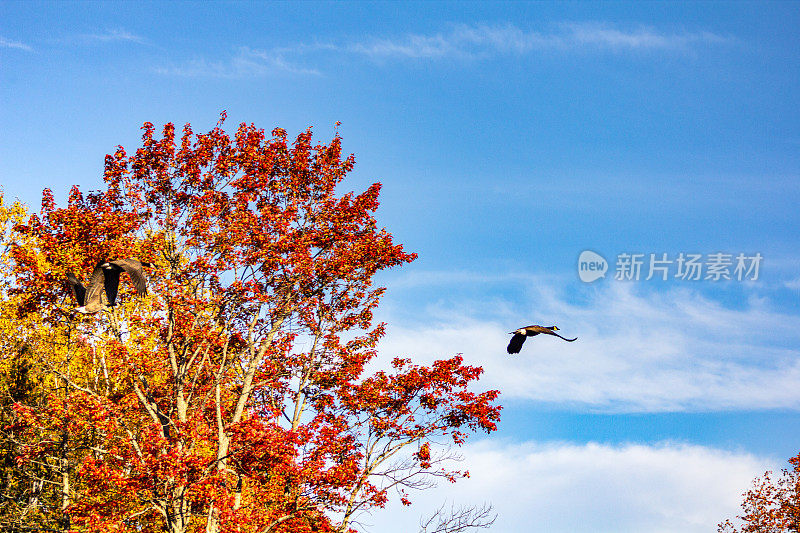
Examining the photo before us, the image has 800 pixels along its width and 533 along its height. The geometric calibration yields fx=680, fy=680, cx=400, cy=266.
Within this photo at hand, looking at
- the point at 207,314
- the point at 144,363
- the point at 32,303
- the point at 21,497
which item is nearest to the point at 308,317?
the point at 207,314

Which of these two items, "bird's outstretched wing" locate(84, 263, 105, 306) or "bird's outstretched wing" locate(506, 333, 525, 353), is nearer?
"bird's outstretched wing" locate(506, 333, 525, 353)

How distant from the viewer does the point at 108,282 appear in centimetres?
1775

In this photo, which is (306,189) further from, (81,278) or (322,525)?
(322,525)

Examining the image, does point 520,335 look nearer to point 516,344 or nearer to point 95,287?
point 516,344

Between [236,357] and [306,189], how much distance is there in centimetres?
583

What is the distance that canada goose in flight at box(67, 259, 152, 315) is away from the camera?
1744cm

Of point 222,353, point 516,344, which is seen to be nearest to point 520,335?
point 516,344

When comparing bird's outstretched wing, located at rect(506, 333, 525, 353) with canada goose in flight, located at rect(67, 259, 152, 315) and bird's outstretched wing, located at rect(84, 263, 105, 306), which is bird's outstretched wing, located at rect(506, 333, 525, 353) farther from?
bird's outstretched wing, located at rect(84, 263, 105, 306)

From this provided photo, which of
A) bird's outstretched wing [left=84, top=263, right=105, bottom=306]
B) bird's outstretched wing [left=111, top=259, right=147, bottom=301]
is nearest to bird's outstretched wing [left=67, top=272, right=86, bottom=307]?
bird's outstretched wing [left=84, top=263, right=105, bottom=306]

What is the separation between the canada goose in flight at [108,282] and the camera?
17438 millimetres

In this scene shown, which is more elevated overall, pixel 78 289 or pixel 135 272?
pixel 135 272

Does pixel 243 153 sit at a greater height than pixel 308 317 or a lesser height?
greater

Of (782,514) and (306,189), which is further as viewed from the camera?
(782,514)

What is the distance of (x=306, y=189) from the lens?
22.0 m
